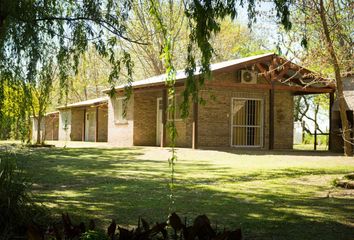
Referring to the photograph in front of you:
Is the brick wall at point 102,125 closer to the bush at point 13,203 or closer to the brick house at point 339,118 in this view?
the brick house at point 339,118

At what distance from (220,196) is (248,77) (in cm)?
1384

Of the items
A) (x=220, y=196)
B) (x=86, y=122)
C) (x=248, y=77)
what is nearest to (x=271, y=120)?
(x=248, y=77)

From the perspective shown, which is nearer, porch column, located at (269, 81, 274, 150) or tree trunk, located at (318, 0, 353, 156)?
tree trunk, located at (318, 0, 353, 156)

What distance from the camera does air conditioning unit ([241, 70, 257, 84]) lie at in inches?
787

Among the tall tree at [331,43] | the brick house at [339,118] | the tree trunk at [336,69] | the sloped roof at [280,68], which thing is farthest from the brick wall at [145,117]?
the tree trunk at [336,69]

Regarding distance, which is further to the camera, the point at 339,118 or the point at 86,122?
the point at 86,122

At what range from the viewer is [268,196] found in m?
6.98

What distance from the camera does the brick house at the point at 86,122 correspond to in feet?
103

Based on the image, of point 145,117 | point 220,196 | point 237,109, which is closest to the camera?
point 220,196

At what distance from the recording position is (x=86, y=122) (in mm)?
34281

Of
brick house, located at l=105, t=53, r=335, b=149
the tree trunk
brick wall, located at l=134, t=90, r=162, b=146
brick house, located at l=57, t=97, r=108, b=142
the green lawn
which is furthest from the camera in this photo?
brick house, located at l=57, t=97, r=108, b=142

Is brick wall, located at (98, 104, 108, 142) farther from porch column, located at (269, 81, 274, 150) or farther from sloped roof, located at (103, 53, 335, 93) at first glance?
porch column, located at (269, 81, 274, 150)

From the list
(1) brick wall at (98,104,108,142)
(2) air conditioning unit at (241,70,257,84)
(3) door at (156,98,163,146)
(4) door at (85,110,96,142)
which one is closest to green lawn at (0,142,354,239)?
(2) air conditioning unit at (241,70,257,84)

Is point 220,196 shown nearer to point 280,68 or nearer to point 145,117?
point 280,68
